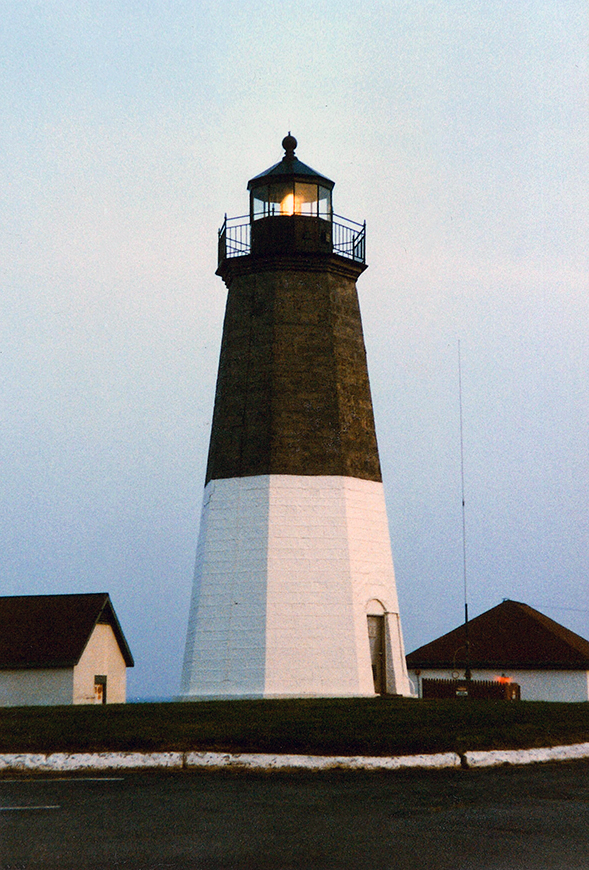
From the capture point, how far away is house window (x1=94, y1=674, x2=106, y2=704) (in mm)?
36031

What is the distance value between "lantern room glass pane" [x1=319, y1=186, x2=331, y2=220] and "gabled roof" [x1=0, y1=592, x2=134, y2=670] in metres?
15.2

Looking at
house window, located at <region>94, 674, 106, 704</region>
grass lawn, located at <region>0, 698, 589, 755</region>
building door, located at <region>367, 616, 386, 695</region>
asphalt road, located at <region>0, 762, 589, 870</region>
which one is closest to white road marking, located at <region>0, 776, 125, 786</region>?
asphalt road, located at <region>0, 762, 589, 870</region>

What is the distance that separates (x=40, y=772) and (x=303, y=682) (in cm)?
1129

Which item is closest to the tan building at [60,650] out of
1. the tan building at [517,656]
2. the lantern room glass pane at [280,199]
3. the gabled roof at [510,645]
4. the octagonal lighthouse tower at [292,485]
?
the octagonal lighthouse tower at [292,485]

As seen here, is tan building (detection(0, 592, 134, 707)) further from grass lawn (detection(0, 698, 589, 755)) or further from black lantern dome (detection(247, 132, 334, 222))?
black lantern dome (detection(247, 132, 334, 222))

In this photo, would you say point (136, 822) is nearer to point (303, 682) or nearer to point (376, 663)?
point (303, 682)

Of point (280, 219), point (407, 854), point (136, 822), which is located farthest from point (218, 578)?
point (407, 854)

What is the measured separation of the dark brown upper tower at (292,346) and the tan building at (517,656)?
15921 millimetres

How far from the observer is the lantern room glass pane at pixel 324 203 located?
30.1 meters

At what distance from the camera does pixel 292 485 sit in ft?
89.2

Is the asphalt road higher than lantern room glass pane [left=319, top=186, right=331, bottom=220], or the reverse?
lantern room glass pane [left=319, top=186, right=331, bottom=220]

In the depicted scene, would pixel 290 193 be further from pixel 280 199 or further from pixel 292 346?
pixel 292 346

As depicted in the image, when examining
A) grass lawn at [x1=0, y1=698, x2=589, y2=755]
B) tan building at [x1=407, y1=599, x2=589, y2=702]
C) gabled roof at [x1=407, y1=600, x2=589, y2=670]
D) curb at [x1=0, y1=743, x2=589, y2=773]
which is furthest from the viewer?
gabled roof at [x1=407, y1=600, x2=589, y2=670]

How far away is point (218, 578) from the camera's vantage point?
2711 centimetres
